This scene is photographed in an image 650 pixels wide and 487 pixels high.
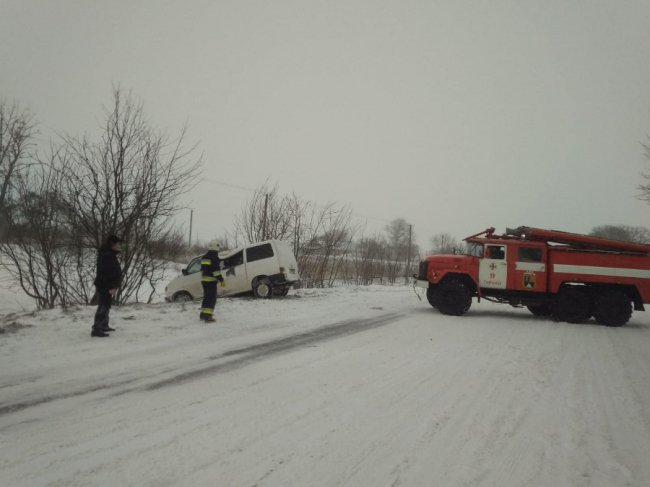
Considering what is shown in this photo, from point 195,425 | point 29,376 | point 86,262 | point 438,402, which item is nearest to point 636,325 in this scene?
point 438,402

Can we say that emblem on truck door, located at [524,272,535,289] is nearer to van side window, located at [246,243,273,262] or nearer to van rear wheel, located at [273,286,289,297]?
van rear wheel, located at [273,286,289,297]

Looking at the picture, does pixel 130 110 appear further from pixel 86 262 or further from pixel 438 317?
pixel 438 317

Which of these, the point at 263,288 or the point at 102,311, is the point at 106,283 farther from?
the point at 263,288

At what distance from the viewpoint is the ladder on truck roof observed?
34.1 ft

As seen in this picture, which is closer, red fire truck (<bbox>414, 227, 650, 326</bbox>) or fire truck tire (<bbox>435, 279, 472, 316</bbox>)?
red fire truck (<bbox>414, 227, 650, 326</bbox>)

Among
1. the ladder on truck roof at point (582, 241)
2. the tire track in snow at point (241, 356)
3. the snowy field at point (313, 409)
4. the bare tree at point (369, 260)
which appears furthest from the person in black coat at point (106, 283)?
the bare tree at point (369, 260)

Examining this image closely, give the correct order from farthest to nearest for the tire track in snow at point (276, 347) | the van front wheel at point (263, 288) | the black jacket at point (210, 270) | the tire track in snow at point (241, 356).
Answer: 1. the van front wheel at point (263, 288)
2. the black jacket at point (210, 270)
3. the tire track in snow at point (276, 347)
4. the tire track in snow at point (241, 356)

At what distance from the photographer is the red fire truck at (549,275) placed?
33.6ft

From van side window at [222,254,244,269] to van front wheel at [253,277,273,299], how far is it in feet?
3.14

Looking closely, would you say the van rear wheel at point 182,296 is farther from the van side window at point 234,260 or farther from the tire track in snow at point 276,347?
the tire track in snow at point 276,347

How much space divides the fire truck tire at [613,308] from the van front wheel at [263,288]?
9.98 m

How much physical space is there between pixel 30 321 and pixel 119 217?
11.9 ft

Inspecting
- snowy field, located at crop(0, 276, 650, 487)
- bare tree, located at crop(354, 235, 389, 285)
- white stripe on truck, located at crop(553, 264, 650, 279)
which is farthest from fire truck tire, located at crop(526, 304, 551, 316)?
→ bare tree, located at crop(354, 235, 389, 285)

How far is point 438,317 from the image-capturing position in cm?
1038
